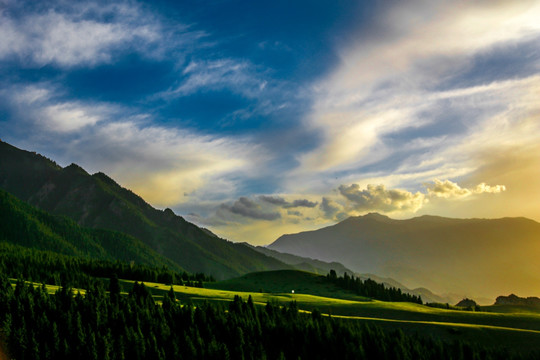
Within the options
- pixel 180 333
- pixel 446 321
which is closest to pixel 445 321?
pixel 446 321

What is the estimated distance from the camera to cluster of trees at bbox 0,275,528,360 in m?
106

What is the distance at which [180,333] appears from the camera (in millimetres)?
120625

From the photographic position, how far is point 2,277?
153 metres

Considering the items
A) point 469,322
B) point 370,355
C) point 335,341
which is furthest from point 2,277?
point 469,322

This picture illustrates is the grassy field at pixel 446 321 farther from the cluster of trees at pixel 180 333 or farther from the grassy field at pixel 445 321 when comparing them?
Answer: the cluster of trees at pixel 180 333

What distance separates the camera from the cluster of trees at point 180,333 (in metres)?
106

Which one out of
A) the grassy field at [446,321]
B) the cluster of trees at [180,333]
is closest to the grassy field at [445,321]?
the grassy field at [446,321]

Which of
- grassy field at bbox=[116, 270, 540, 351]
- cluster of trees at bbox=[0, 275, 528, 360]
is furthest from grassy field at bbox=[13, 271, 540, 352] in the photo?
cluster of trees at bbox=[0, 275, 528, 360]

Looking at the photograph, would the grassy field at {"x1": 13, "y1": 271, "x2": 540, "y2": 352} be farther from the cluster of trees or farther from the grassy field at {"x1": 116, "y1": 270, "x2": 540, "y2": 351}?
the cluster of trees

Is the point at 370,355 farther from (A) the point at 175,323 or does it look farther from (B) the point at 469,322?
(A) the point at 175,323

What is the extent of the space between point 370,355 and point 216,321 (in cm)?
4458

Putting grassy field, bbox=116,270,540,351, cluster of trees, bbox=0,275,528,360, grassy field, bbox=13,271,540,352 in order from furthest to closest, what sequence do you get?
grassy field, bbox=116,270,540,351
grassy field, bbox=13,271,540,352
cluster of trees, bbox=0,275,528,360

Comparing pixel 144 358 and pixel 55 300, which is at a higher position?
pixel 55 300

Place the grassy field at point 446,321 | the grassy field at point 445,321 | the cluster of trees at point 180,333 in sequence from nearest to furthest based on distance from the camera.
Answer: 1. the cluster of trees at point 180,333
2. the grassy field at point 445,321
3. the grassy field at point 446,321
